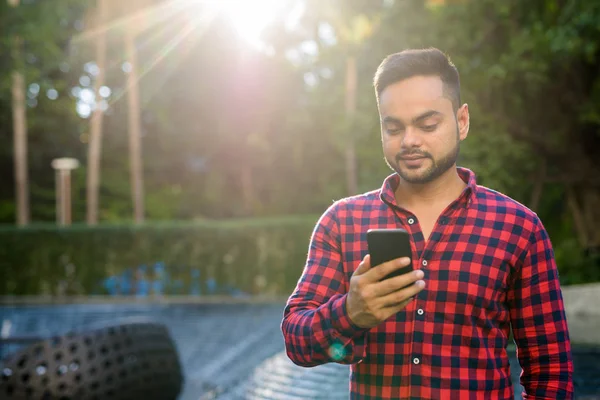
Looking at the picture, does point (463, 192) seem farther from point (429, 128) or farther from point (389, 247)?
point (389, 247)

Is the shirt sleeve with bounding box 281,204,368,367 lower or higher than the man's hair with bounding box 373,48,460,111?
lower

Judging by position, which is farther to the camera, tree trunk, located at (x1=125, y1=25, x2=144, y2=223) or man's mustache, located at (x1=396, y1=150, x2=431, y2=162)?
tree trunk, located at (x1=125, y1=25, x2=144, y2=223)

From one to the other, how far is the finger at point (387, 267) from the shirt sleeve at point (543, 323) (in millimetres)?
555

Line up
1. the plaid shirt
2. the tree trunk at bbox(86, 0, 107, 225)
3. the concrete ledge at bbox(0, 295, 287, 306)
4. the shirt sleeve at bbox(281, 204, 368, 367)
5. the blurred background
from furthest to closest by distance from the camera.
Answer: the tree trunk at bbox(86, 0, 107, 225), the concrete ledge at bbox(0, 295, 287, 306), the blurred background, the plaid shirt, the shirt sleeve at bbox(281, 204, 368, 367)

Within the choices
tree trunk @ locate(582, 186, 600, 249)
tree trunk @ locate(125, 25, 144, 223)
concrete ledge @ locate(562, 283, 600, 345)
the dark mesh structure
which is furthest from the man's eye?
tree trunk @ locate(125, 25, 144, 223)

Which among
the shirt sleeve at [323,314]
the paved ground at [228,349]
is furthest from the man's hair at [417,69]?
the paved ground at [228,349]

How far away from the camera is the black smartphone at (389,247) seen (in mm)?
1645

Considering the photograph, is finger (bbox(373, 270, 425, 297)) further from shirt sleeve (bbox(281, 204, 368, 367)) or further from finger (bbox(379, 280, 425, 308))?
shirt sleeve (bbox(281, 204, 368, 367))

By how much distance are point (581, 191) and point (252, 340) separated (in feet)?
18.5

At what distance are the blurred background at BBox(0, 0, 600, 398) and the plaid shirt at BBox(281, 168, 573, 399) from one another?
3025 millimetres

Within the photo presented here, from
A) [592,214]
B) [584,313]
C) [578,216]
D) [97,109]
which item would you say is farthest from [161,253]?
[97,109]

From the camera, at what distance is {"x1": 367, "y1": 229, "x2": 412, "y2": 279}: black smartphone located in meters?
1.64

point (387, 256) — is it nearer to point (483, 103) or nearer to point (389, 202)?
point (389, 202)

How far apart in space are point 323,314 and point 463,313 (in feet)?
1.35
